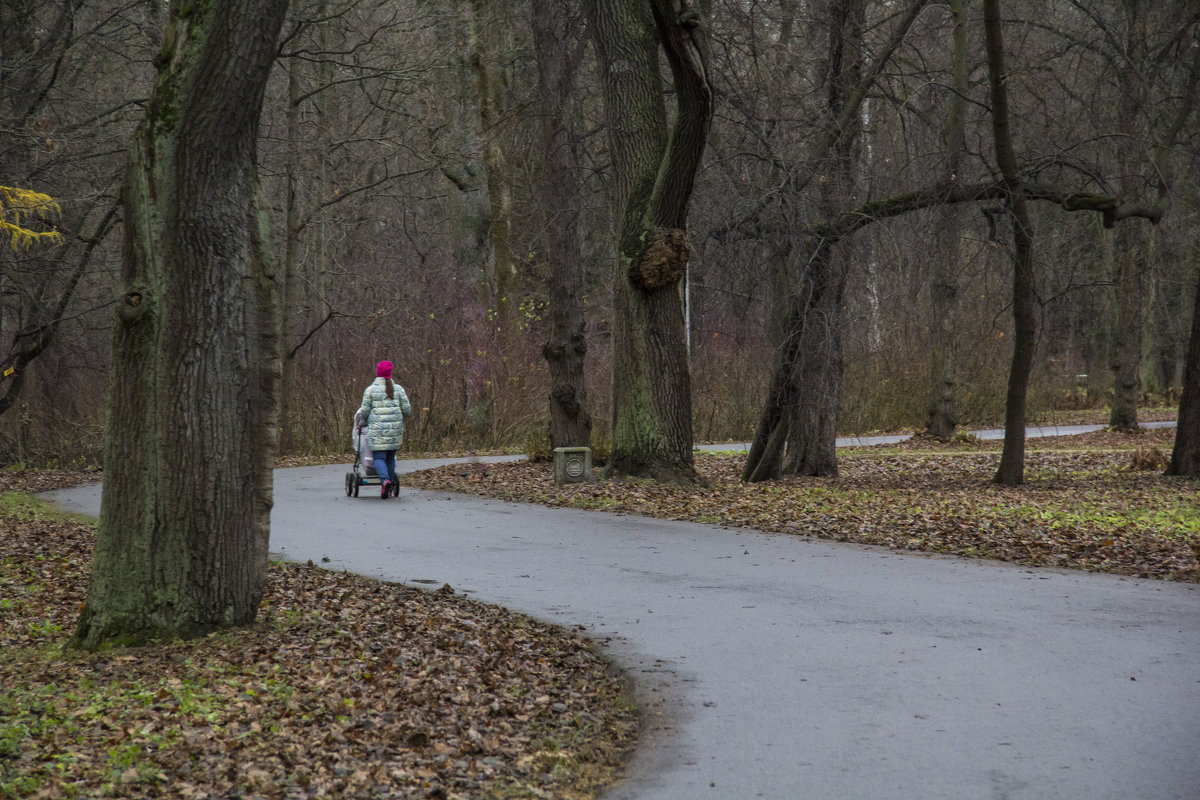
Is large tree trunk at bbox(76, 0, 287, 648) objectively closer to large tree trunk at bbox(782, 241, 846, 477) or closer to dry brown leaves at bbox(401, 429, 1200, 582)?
dry brown leaves at bbox(401, 429, 1200, 582)

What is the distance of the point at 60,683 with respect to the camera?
6.25 m

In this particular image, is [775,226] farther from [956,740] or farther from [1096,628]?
[956,740]

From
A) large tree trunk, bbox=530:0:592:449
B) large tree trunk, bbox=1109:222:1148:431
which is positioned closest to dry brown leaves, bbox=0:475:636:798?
large tree trunk, bbox=530:0:592:449

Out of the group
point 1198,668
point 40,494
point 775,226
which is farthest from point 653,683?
point 40,494

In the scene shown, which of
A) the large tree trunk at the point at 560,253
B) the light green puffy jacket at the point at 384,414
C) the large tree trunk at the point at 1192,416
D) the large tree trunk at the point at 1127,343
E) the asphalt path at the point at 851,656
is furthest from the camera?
the large tree trunk at the point at 1127,343

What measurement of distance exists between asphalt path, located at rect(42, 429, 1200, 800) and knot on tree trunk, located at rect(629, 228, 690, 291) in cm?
415

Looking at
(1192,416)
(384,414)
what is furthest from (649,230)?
(1192,416)

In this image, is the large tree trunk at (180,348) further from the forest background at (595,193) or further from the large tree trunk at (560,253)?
the large tree trunk at (560,253)

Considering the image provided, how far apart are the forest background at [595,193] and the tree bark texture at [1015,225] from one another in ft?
0.88

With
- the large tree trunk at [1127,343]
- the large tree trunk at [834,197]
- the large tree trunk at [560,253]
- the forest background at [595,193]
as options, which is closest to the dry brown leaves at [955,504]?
the large tree trunk at [560,253]

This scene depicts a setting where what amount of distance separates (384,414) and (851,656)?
10953 millimetres

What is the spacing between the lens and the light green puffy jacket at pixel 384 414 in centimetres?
1711

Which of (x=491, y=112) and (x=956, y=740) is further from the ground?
(x=491, y=112)

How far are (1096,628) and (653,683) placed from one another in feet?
9.84
